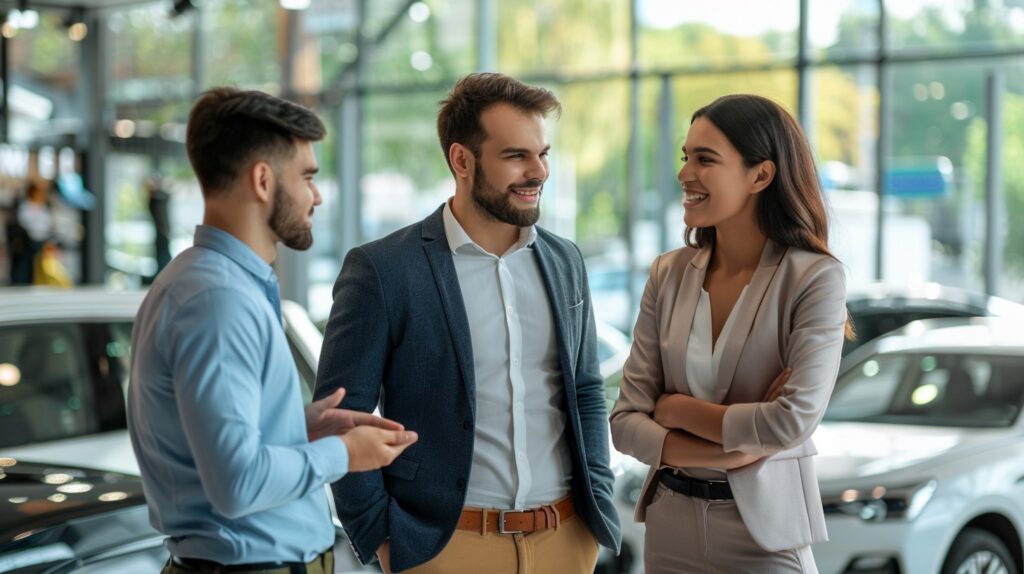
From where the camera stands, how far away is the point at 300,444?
6.90 ft

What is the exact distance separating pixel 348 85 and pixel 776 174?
1137 cm

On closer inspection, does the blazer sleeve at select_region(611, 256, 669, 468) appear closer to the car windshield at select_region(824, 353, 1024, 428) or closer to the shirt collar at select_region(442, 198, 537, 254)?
the shirt collar at select_region(442, 198, 537, 254)

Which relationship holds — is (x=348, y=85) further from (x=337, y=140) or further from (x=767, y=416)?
(x=767, y=416)

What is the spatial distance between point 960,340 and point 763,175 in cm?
356

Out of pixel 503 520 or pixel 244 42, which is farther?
pixel 244 42

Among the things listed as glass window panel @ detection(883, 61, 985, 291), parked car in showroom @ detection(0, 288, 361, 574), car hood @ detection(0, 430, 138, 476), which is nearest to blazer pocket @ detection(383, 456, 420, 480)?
parked car in showroom @ detection(0, 288, 361, 574)

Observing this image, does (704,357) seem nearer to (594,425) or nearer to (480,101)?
(594,425)

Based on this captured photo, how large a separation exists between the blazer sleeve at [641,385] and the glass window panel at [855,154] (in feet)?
26.4

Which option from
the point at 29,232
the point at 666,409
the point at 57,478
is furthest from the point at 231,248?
the point at 29,232

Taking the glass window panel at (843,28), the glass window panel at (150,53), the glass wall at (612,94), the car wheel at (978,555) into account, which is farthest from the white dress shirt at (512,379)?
the glass window panel at (150,53)

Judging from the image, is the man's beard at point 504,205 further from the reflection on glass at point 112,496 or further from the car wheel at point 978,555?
the car wheel at point 978,555

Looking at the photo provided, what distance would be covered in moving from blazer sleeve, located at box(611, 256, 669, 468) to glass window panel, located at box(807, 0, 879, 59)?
832 cm

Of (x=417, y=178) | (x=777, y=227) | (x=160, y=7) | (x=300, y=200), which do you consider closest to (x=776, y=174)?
(x=777, y=227)

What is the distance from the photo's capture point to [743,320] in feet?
8.63
